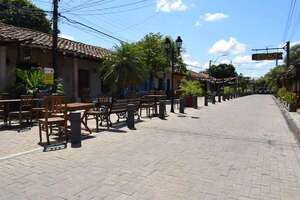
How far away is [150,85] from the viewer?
29.7 metres

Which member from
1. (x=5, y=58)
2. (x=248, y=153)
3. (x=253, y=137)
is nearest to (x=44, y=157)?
(x=248, y=153)

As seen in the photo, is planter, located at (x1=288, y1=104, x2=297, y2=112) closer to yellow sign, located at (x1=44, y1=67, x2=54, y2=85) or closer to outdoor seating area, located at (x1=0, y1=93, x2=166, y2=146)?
outdoor seating area, located at (x1=0, y1=93, x2=166, y2=146)

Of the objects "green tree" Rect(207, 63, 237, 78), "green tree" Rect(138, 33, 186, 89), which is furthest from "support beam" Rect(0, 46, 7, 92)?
"green tree" Rect(207, 63, 237, 78)

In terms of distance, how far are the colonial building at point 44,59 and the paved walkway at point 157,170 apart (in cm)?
668

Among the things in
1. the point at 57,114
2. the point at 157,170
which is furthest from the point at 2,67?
the point at 157,170

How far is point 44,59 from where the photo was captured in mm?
16797

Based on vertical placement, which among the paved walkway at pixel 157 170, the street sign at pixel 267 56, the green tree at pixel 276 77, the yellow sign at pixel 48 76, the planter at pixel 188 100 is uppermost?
the street sign at pixel 267 56

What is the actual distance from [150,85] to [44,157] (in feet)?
77.3

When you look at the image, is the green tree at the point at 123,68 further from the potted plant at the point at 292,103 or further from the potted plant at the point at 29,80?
the potted plant at the point at 292,103

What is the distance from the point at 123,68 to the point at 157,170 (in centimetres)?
1318

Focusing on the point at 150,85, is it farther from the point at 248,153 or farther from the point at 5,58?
the point at 248,153

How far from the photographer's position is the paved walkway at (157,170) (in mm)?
4600

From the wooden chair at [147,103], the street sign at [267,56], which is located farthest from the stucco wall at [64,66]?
the street sign at [267,56]

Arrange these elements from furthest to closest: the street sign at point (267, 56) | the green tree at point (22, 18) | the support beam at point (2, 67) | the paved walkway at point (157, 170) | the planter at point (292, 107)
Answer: the street sign at point (267, 56)
the green tree at point (22, 18)
the planter at point (292, 107)
the support beam at point (2, 67)
the paved walkway at point (157, 170)
